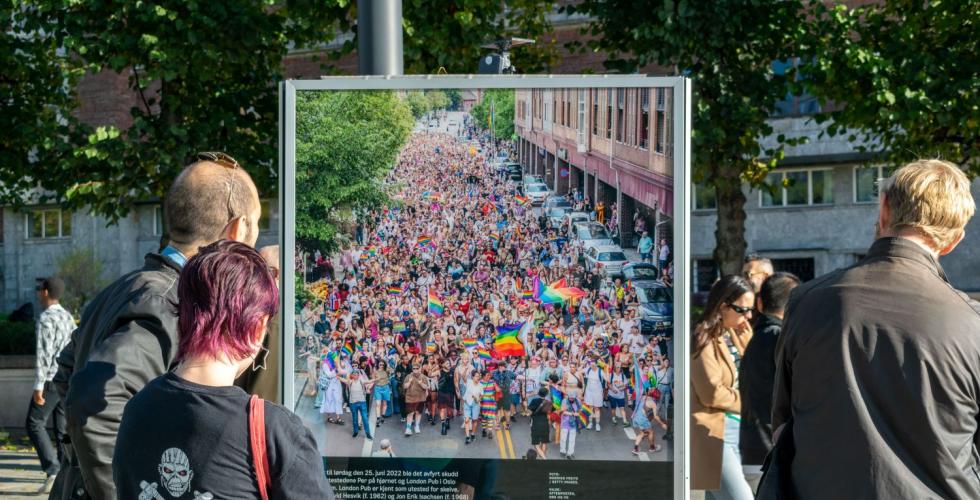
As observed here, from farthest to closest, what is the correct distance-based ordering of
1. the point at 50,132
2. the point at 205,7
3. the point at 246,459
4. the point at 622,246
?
the point at 50,132, the point at 205,7, the point at 622,246, the point at 246,459

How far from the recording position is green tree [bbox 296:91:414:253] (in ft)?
12.9

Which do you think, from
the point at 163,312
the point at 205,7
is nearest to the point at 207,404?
the point at 163,312

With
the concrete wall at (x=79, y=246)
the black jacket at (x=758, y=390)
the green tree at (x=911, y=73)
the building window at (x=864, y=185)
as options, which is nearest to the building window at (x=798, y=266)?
the building window at (x=864, y=185)

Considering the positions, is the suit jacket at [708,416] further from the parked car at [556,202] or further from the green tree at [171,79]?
the green tree at [171,79]

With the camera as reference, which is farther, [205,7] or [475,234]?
[205,7]

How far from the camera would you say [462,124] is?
12.8ft

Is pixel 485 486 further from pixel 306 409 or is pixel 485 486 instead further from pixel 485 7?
pixel 485 7

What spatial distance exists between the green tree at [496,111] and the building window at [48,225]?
110ft

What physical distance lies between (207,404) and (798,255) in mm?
27603

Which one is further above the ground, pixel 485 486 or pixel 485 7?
pixel 485 7

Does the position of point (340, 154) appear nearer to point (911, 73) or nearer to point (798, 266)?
point (911, 73)

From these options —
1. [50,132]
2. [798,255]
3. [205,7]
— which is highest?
[205,7]

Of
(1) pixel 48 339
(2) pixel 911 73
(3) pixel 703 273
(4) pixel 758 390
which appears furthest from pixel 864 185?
(4) pixel 758 390

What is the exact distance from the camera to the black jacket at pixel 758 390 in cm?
555
